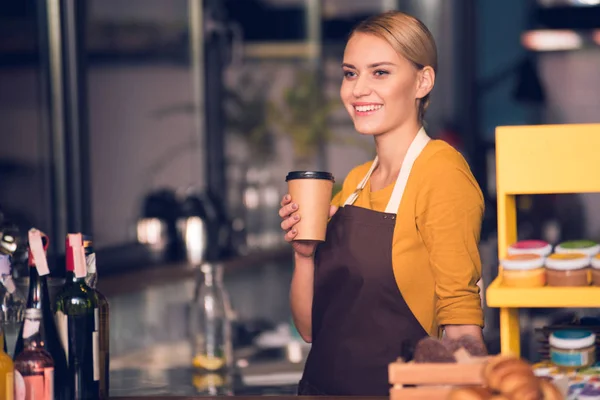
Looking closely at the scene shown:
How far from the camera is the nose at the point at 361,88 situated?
189cm

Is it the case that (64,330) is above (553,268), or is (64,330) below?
below

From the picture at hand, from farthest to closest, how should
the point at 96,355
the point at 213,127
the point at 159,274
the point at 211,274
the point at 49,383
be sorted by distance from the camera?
the point at 213,127
the point at 159,274
the point at 211,274
the point at 96,355
the point at 49,383

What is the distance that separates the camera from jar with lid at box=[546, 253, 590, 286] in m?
1.54

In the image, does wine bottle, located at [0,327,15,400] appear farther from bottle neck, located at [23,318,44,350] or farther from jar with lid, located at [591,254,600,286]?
jar with lid, located at [591,254,600,286]

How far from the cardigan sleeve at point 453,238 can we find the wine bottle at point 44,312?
695 mm

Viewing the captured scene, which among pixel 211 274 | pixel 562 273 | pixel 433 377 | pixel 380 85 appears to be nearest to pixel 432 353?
pixel 433 377

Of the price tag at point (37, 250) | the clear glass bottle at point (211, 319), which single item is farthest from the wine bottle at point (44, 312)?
the clear glass bottle at point (211, 319)

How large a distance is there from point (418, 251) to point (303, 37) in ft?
13.4

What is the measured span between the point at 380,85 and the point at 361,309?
44cm

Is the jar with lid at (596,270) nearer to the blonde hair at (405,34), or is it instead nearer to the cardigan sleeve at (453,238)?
the cardigan sleeve at (453,238)

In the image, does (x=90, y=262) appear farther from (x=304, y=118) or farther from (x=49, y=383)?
(x=304, y=118)

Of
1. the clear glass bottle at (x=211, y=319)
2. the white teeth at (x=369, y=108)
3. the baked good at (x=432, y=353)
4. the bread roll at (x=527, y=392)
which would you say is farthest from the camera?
the clear glass bottle at (x=211, y=319)

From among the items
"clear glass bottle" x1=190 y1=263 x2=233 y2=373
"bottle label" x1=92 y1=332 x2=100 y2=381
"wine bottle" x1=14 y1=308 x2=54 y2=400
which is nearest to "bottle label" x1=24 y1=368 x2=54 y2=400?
"wine bottle" x1=14 y1=308 x2=54 y2=400

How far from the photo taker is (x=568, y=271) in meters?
1.54
